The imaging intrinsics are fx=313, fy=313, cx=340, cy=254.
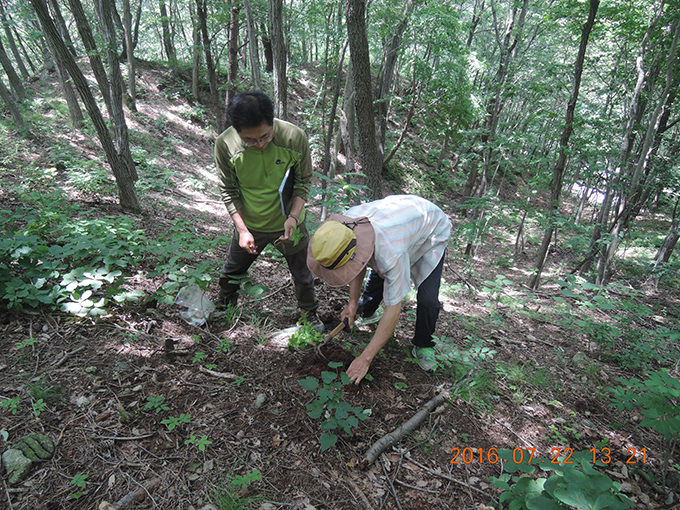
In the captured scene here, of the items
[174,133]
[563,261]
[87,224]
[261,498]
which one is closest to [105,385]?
[261,498]

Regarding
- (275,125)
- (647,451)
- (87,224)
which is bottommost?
(647,451)

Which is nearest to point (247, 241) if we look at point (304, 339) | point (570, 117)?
point (304, 339)

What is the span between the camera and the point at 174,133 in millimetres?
12914

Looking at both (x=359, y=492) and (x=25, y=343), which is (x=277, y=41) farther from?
(x=359, y=492)

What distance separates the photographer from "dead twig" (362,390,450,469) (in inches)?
76.4

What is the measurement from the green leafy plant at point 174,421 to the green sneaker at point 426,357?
185cm

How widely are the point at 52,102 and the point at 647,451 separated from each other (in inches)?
655

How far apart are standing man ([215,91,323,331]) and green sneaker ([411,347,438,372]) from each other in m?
0.90

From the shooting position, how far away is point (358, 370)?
2.23m

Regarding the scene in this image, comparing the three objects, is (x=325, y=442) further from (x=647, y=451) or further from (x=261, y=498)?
(x=647, y=451)

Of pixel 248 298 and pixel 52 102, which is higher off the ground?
pixel 52 102

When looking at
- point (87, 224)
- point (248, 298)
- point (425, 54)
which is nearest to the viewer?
point (87, 224)

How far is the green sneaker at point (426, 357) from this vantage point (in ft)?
8.75

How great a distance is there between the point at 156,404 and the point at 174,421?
184 millimetres
